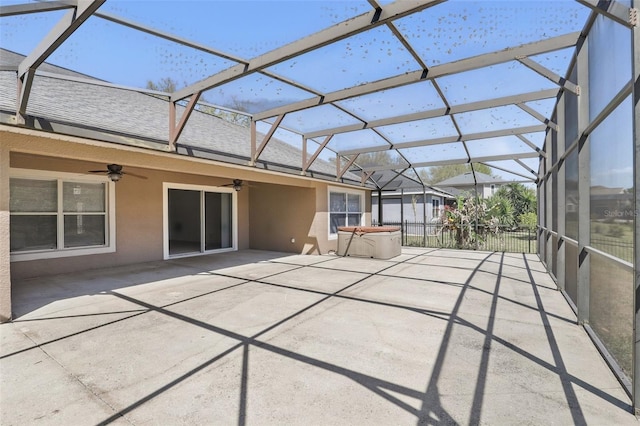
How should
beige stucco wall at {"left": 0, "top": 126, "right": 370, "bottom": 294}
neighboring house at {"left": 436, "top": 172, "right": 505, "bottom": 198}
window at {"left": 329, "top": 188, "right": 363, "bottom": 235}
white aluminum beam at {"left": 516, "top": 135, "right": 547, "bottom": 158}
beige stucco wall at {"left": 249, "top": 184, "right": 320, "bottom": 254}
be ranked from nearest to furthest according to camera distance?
beige stucco wall at {"left": 0, "top": 126, "right": 370, "bottom": 294}
white aluminum beam at {"left": 516, "top": 135, "right": 547, "bottom": 158}
beige stucco wall at {"left": 249, "top": 184, "right": 320, "bottom": 254}
window at {"left": 329, "top": 188, "right": 363, "bottom": 235}
neighboring house at {"left": 436, "top": 172, "right": 505, "bottom": 198}

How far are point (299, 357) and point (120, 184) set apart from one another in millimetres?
7038

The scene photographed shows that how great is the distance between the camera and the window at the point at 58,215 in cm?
636

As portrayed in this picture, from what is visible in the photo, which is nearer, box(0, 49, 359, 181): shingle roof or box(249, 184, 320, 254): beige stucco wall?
box(0, 49, 359, 181): shingle roof

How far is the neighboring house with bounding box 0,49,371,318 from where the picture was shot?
4.66m

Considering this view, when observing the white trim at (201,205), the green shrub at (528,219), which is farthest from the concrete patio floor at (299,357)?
the green shrub at (528,219)

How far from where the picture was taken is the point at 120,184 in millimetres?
7840

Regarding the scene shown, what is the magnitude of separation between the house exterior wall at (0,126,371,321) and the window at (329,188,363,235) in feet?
1.57

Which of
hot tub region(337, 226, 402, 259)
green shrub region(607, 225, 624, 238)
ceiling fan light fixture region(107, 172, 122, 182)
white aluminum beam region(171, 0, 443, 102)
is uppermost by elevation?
white aluminum beam region(171, 0, 443, 102)

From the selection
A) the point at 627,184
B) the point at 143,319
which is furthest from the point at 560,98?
the point at 143,319

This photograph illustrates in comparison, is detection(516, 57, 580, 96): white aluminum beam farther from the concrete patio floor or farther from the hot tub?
the hot tub

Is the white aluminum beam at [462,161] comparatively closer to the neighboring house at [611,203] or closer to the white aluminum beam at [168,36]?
the neighboring house at [611,203]

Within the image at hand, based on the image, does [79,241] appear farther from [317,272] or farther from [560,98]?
[560,98]

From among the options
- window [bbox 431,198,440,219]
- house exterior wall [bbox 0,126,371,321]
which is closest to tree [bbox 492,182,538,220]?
window [bbox 431,198,440,219]

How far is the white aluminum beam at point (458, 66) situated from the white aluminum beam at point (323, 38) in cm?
177
